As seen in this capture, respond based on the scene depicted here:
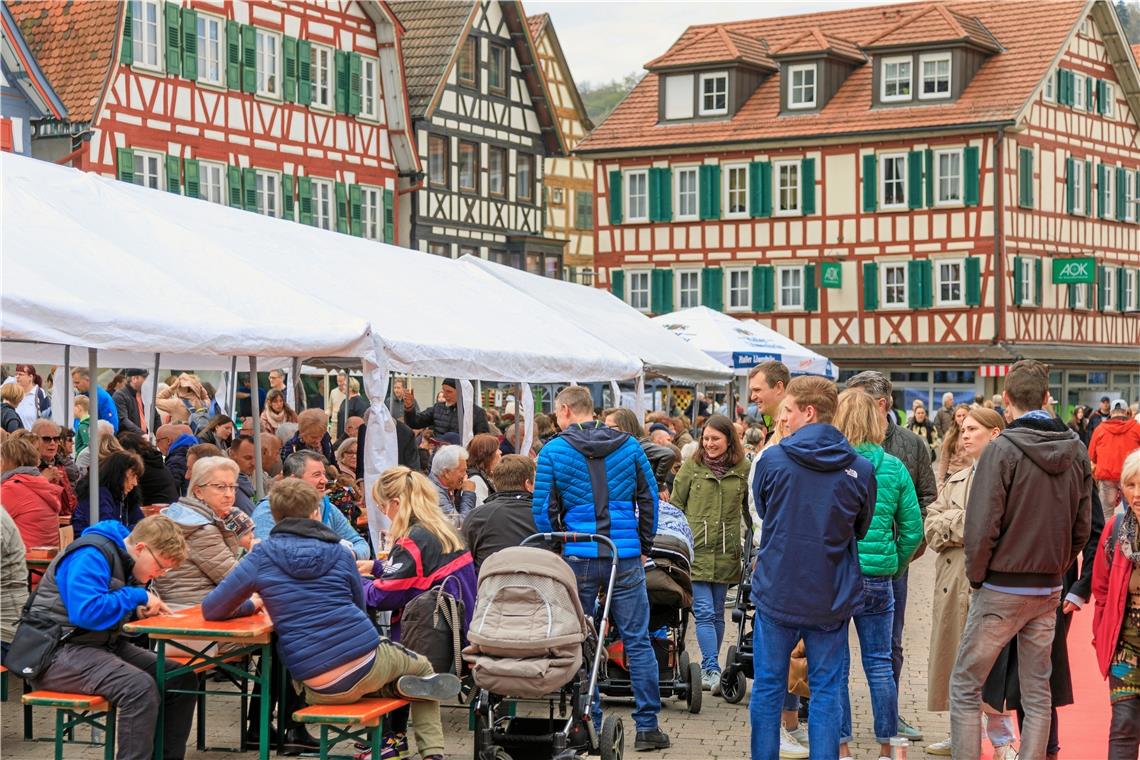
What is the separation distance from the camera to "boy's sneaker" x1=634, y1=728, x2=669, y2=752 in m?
8.55

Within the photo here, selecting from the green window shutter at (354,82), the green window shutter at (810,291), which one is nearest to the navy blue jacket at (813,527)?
the green window shutter at (354,82)

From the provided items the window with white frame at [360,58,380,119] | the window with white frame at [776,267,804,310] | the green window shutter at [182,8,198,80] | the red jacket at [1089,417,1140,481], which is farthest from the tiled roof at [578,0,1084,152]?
the red jacket at [1089,417,1140,481]

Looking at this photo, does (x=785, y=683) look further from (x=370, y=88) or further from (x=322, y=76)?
(x=370, y=88)

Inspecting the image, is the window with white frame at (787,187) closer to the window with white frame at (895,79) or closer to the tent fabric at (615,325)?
the window with white frame at (895,79)

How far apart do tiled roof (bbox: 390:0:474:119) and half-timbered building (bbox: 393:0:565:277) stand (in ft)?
0.09

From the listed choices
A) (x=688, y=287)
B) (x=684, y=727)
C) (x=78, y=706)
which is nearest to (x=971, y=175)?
(x=688, y=287)

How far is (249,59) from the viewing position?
35.8 meters

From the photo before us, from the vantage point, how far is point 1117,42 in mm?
46656

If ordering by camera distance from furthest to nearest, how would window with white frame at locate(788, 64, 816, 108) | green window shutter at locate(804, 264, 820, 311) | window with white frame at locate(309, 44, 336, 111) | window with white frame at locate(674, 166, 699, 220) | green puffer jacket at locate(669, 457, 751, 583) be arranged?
window with white frame at locate(674, 166, 699, 220), window with white frame at locate(788, 64, 816, 108), green window shutter at locate(804, 264, 820, 311), window with white frame at locate(309, 44, 336, 111), green puffer jacket at locate(669, 457, 751, 583)

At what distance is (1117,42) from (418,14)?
19.5 metres

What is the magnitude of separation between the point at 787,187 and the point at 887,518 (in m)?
37.8

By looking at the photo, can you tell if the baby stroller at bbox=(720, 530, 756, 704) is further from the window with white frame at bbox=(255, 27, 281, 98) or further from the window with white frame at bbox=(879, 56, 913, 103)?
the window with white frame at bbox=(879, 56, 913, 103)

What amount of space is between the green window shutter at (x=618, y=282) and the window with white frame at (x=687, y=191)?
7.60ft

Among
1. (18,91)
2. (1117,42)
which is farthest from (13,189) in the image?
(1117,42)
